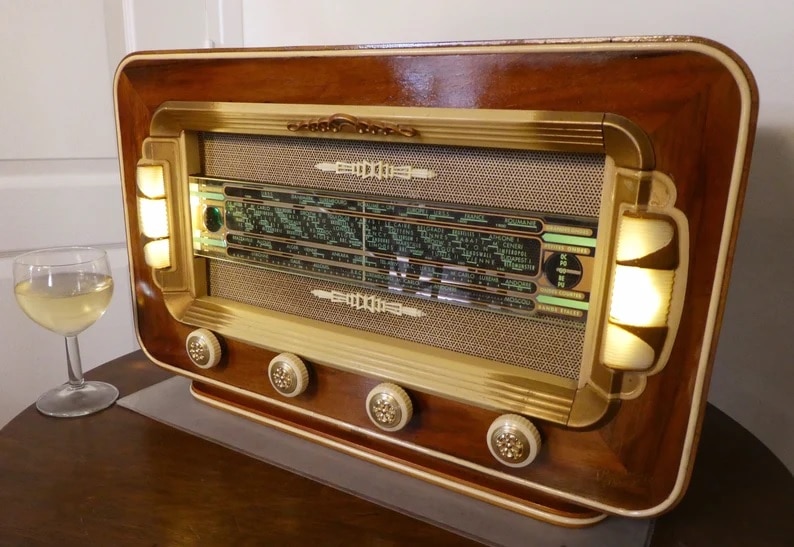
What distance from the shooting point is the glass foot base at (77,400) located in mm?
786

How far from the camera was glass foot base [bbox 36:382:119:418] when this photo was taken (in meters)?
0.79

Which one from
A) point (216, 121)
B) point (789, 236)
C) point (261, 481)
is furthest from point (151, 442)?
point (789, 236)

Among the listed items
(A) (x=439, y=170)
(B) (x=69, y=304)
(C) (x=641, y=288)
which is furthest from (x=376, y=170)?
(B) (x=69, y=304)

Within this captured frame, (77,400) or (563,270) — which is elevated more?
(563,270)

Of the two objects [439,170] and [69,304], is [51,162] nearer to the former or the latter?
[69,304]

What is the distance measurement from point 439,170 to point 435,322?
163 mm

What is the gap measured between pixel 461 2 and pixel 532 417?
2.24 ft

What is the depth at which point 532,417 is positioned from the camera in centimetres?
58

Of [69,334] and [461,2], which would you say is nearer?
[69,334]

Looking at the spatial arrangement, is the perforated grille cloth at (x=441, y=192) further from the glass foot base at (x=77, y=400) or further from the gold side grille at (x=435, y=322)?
the glass foot base at (x=77, y=400)

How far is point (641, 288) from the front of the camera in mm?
497

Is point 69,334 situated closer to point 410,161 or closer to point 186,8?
point 410,161

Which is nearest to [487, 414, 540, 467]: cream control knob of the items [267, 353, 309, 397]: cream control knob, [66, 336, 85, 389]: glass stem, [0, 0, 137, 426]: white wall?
[267, 353, 309, 397]: cream control knob

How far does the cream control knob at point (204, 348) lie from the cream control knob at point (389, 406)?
23cm
